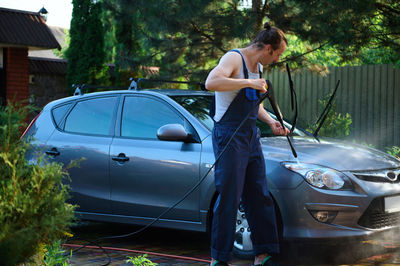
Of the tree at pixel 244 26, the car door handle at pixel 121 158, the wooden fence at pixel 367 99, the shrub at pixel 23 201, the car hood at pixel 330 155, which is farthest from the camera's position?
the wooden fence at pixel 367 99

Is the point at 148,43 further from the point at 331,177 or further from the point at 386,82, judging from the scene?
the point at 331,177

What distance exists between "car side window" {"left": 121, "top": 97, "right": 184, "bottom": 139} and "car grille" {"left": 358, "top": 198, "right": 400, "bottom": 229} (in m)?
1.95

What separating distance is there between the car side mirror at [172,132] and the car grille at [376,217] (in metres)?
1.73

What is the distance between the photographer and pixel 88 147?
6.46 m

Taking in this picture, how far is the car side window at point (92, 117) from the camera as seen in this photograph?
6559 millimetres

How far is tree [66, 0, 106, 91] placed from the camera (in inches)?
782

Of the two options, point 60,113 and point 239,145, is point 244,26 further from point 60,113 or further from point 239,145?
point 239,145

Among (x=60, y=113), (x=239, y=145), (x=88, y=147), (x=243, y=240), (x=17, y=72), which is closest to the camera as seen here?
(x=239, y=145)

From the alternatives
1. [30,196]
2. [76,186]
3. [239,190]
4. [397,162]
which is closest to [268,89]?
[239,190]

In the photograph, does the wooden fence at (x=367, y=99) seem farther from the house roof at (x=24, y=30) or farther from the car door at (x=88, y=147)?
the house roof at (x=24, y=30)

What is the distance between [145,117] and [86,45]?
46.7 ft

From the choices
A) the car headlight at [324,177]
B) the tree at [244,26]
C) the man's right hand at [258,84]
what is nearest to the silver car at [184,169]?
the car headlight at [324,177]

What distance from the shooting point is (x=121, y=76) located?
20328mm

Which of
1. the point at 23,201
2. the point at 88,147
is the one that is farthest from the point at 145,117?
the point at 23,201
